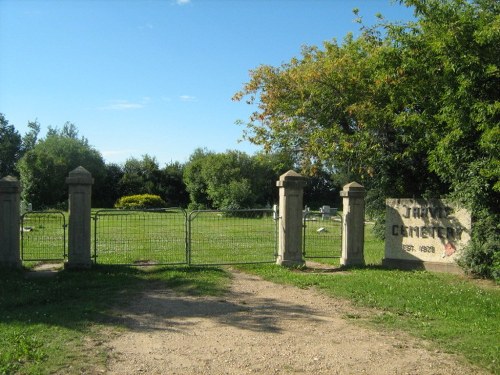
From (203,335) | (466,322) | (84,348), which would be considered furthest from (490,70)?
(84,348)

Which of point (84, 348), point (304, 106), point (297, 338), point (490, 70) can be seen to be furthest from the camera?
point (304, 106)

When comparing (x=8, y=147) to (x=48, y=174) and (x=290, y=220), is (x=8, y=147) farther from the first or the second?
(x=290, y=220)

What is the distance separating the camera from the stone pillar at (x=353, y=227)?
500 inches

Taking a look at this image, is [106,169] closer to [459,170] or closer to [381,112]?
[381,112]

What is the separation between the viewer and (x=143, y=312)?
777cm

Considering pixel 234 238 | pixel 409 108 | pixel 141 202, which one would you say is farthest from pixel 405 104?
pixel 141 202

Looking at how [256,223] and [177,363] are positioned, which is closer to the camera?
[177,363]

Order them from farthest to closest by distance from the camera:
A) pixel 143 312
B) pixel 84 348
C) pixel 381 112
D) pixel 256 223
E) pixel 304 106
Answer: pixel 304 106, pixel 256 223, pixel 381 112, pixel 143 312, pixel 84 348

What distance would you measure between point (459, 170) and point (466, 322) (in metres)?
4.68

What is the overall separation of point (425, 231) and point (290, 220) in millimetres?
3303

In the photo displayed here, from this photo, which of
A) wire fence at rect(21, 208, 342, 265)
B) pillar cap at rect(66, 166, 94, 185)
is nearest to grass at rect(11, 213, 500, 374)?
wire fence at rect(21, 208, 342, 265)

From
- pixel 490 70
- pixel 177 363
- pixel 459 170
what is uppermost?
pixel 490 70

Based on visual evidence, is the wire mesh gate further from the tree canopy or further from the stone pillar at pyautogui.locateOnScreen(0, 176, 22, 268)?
the tree canopy

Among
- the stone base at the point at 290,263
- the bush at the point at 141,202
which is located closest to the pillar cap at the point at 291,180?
the stone base at the point at 290,263
